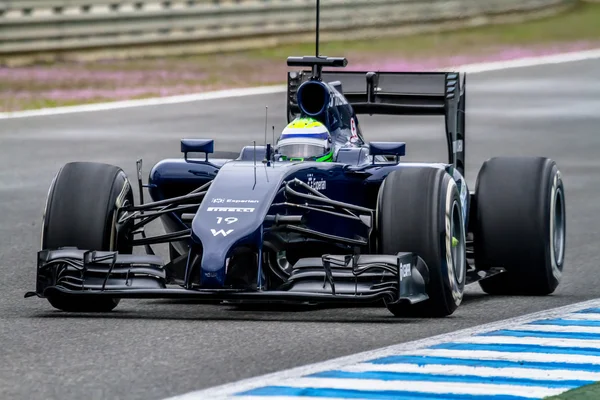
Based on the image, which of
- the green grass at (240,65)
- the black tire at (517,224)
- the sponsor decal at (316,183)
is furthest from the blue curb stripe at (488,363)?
the green grass at (240,65)

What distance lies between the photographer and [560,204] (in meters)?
11.1

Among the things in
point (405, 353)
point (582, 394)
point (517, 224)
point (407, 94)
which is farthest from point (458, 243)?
point (582, 394)

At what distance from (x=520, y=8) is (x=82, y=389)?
37.4 metres

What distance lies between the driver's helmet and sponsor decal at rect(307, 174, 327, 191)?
46 centimetres

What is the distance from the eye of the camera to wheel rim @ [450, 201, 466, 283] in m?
9.64

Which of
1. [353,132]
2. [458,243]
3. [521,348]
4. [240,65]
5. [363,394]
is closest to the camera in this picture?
[363,394]

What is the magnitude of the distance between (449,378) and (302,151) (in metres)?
3.32

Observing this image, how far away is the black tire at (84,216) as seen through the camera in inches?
379

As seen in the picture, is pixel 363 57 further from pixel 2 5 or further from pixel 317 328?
pixel 317 328

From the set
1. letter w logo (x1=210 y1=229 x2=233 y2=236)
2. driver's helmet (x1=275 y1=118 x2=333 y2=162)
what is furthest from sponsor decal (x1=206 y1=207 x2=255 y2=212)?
driver's helmet (x1=275 y1=118 x2=333 y2=162)

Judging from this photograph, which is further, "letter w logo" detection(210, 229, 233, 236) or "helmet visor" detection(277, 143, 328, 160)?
"helmet visor" detection(277, 143, 328, 160)

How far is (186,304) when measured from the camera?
10.2 meters

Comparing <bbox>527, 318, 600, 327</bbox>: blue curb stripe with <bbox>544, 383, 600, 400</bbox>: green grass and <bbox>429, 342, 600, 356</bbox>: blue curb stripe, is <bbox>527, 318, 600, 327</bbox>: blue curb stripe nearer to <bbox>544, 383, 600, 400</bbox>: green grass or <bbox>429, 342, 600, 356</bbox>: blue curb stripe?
<bbox>429, 342, 600, 356</bbox>: blue curb stripe

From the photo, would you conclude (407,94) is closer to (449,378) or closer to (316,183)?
(316,183)
